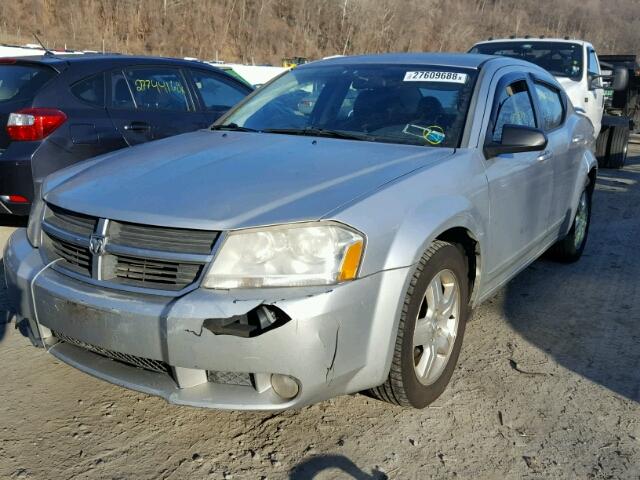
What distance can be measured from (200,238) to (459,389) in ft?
5.04

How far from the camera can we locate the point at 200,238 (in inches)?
95.3

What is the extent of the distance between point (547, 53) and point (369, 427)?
8.17 metres

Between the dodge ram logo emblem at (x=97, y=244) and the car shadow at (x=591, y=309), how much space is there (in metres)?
2.42

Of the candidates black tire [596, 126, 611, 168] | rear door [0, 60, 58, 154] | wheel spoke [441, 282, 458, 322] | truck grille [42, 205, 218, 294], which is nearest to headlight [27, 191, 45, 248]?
truck grille [42, 205, 218, 294]

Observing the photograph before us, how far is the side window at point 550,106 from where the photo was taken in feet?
14.4

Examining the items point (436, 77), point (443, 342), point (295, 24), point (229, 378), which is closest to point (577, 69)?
point (436, 77)

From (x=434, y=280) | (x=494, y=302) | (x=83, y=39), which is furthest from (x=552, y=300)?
(x=83, y=39)

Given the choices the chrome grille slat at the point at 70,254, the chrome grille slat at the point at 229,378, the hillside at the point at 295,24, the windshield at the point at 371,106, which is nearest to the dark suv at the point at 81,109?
the windshield at the point at 371,106

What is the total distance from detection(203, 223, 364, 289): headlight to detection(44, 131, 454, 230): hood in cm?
5

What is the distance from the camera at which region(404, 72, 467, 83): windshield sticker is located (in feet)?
11.9

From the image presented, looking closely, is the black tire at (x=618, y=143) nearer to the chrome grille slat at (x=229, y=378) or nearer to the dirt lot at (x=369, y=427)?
the dirt lot at (x=369, y=427)

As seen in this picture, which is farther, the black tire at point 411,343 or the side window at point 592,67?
the side window at point 592,67

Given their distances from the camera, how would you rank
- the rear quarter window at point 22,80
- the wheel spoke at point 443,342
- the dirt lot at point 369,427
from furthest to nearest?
the rear quarter window at point 22,80 → the wheel spoke at point 443,342 → the dirt lot at point 369,427

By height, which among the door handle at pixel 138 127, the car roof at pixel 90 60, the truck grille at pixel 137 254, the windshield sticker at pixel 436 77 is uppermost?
the windshield sticker at pixel 436 77
